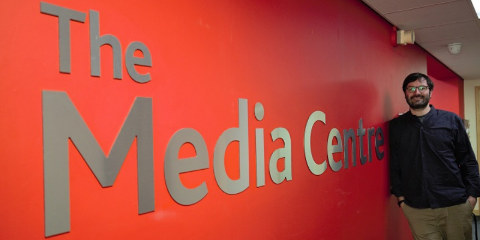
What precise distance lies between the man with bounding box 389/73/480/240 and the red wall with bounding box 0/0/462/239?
1.46 feet

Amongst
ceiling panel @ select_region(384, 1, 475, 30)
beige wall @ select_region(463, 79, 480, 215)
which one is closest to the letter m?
ceiling panel @ select_region(384, 1, 475, 30)

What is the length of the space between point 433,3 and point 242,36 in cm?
205

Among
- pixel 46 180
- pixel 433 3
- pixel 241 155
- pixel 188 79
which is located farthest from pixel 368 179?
pixel 46 180

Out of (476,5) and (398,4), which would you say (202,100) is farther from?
(476,5)

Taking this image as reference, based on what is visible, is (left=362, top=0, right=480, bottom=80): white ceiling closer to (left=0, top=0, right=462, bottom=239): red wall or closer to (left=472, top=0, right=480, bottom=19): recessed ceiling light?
(left=472, top=0, right=480, bottom=19): recessed ceiling light

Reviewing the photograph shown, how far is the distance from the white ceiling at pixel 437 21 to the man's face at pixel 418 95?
619mm

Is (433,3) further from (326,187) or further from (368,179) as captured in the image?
(326,187)

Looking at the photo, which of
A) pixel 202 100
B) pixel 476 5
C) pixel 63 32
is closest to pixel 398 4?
pixel 476 5

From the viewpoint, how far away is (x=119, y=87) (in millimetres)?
1175

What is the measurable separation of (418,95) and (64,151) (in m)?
2.89

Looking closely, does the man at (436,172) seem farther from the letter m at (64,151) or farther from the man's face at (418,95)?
the letter m at (64,151)

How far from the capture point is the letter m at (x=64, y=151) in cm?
98

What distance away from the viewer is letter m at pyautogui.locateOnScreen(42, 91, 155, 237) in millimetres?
Answer: 985

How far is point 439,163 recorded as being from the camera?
9.64 feet
